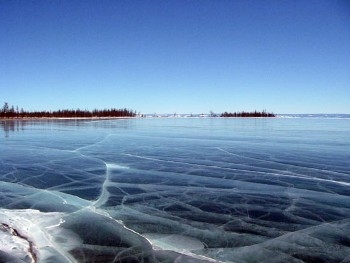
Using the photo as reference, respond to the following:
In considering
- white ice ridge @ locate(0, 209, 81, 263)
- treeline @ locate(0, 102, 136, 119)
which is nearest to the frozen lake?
white ice ridge @ locate(0, 209, 81, 263)

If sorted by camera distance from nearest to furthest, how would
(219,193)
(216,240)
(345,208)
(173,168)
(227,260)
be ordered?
(227,260), (216,240), (345,208), (219,193), (173,168)

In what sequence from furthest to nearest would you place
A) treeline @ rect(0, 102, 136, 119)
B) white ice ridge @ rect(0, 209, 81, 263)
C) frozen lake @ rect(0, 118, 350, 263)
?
treeline @ rect(0, 102, 136, 119) → frozen lake @ rect(0, 118, 350, 263) → white ice ridge @ rect(0, 209, 81, 263)

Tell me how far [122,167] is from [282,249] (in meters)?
6.04

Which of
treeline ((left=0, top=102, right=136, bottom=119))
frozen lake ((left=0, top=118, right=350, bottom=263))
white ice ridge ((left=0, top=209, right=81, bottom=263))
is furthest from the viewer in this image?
treeline ((left=0, top=102, right=136, bottom=119))

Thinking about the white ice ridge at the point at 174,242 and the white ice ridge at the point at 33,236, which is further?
the white ice ridge at the point at 174,242

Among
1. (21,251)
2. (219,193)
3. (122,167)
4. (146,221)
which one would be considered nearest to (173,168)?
(122,167)

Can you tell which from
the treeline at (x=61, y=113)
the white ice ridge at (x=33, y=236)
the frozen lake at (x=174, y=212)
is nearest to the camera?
the white ice ridge at (x=33, y=236)

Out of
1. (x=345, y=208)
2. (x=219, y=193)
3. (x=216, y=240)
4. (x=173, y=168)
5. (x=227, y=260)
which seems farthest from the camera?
(x=173, y=168)

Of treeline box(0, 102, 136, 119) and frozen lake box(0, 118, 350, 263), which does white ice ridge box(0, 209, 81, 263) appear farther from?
treeline box(0, 102, 136, 119)

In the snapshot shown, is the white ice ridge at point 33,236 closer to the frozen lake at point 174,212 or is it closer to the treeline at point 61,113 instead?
the frozen lake at point 174,212

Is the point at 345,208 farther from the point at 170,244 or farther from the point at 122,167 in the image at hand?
the point at 122,167

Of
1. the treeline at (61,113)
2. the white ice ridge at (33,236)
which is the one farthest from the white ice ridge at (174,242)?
the treeline at (61,113)

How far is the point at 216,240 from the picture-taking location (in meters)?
3.74

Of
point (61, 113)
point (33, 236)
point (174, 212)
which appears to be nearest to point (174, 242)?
point (174, 212)
